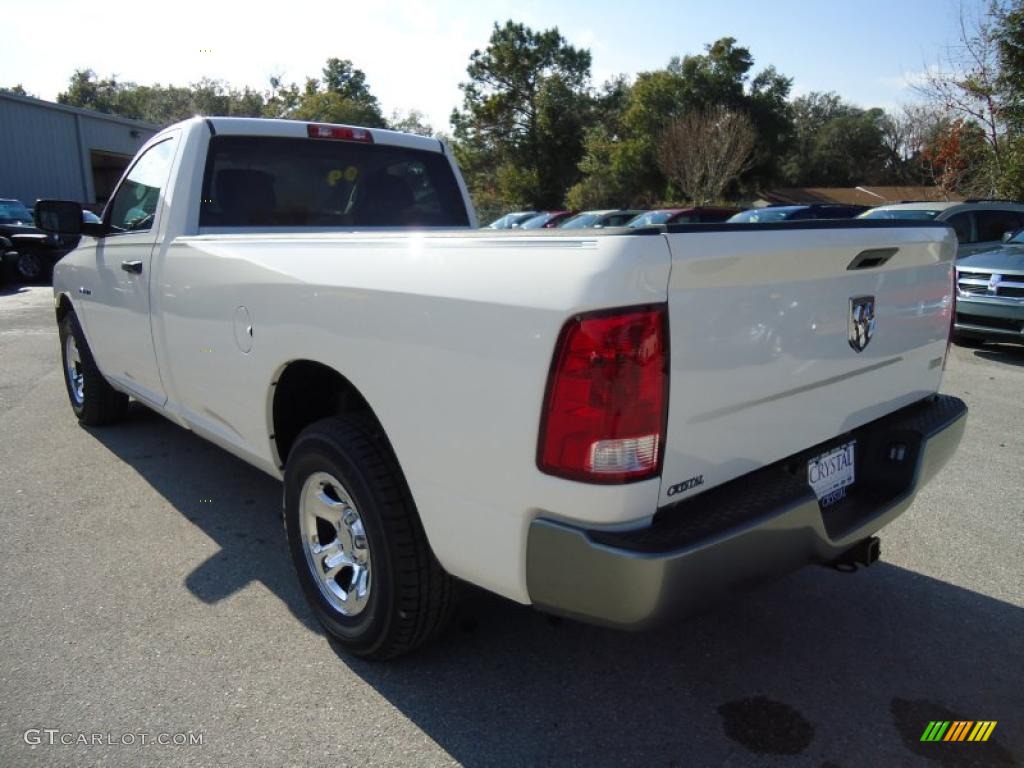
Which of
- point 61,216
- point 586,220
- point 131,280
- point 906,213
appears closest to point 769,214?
A: point 906,213

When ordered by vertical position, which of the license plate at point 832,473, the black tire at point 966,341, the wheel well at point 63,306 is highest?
the wheel well at point 63,306

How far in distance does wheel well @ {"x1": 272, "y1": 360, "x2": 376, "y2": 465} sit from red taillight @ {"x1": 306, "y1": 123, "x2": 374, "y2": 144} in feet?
5.98

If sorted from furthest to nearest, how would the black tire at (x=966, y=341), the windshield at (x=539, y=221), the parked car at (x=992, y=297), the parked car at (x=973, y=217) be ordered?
the windshield at (x=539, y=221)
the parked car at (x=973, y=217)
the black tire at (x=966, y=341)
the parked car at (x=992, y=297)

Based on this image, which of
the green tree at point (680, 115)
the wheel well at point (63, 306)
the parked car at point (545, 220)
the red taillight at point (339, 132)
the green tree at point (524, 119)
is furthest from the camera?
the green tree at point (524, 119)

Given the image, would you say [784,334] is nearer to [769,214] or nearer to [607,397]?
[607,397]

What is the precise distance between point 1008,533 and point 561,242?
10.7 ft

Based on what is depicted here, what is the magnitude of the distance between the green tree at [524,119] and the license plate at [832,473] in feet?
156

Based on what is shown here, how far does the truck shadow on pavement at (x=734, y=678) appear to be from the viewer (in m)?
2.29

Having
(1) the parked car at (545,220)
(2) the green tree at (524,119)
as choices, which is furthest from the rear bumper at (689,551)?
(2) the green tree at (524,119)

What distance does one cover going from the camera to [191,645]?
2.83 metres

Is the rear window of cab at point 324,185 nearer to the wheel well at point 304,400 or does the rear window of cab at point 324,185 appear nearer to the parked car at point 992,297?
the wheel well at point 304,400

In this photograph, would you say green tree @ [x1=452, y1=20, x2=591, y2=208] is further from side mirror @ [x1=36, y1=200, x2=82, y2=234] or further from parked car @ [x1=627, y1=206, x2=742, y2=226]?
side mirror @ [x1=36, y1=200, x2=82, y2=234]

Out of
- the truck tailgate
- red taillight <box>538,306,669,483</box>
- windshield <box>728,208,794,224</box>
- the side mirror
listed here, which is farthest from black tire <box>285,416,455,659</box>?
windshield <box>728,208,794,224</box>

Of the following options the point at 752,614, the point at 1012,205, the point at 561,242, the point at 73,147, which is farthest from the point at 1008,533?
the point at 73,147
